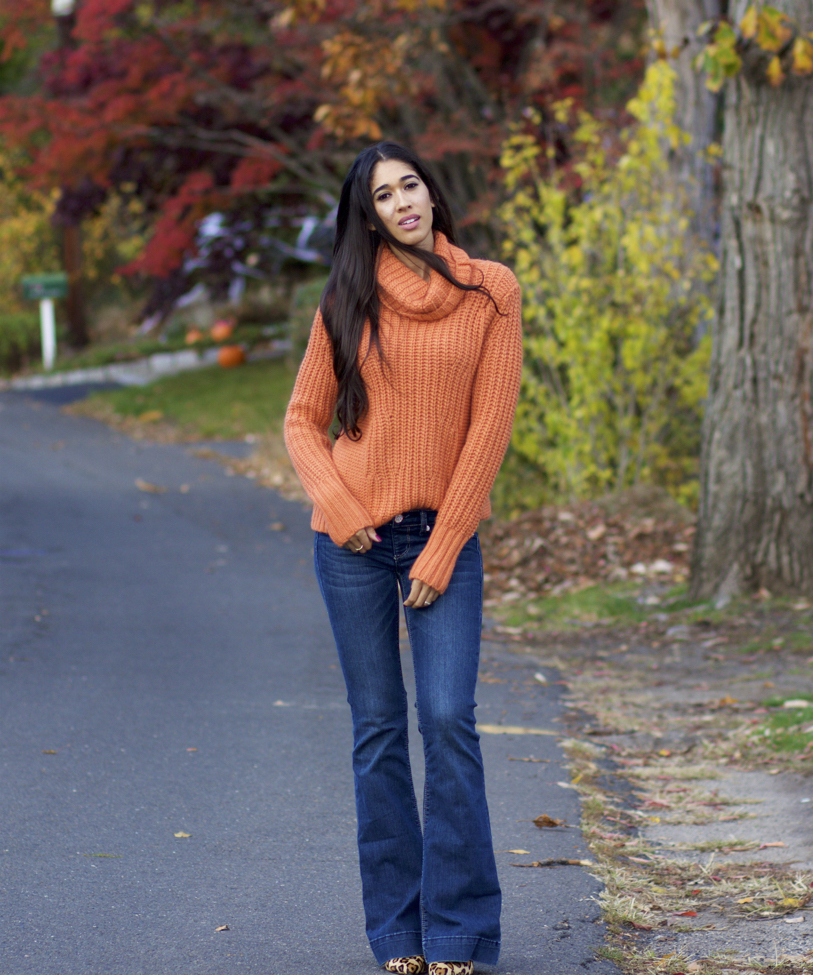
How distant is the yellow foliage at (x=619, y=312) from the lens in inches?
342

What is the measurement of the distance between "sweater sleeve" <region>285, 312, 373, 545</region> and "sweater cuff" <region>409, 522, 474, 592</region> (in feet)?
0.55

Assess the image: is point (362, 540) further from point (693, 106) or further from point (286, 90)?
point (286, 90)

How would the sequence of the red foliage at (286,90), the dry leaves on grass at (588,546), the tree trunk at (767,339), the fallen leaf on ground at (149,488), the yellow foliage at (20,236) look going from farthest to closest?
the yellow foliage at (20,236) → the red foliage at (286,90) → the fallen leaf on ground at (149,488) → the dry leaves on grass at (588,546) → the tree trunk at (767,339)

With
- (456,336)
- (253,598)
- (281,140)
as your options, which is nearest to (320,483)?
(456,336)

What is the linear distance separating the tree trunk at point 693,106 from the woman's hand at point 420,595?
7.16 m

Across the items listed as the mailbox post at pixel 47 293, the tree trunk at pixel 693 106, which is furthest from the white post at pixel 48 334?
the tree trunk at pixel 693 106

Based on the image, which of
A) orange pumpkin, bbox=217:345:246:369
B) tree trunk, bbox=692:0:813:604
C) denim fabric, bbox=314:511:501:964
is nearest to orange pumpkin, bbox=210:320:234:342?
orange pumpkin, bbox=217:345:246:369

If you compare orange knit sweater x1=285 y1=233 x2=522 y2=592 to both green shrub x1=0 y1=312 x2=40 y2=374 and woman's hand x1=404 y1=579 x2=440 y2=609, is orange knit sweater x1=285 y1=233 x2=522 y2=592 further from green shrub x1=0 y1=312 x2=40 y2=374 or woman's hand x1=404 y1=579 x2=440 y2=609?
green shrub x1=0 y1=312 x2=40 y2=374

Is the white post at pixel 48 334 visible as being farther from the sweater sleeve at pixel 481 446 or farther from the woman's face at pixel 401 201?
the sweater sleeve at pixel 481 446

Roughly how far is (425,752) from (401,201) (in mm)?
1341

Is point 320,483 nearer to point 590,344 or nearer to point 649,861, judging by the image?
point 649,861

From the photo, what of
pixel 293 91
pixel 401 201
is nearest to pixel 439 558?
pixel 401 201

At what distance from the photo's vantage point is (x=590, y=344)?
883 cm

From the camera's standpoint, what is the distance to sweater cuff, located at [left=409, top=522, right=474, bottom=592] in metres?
2.96
